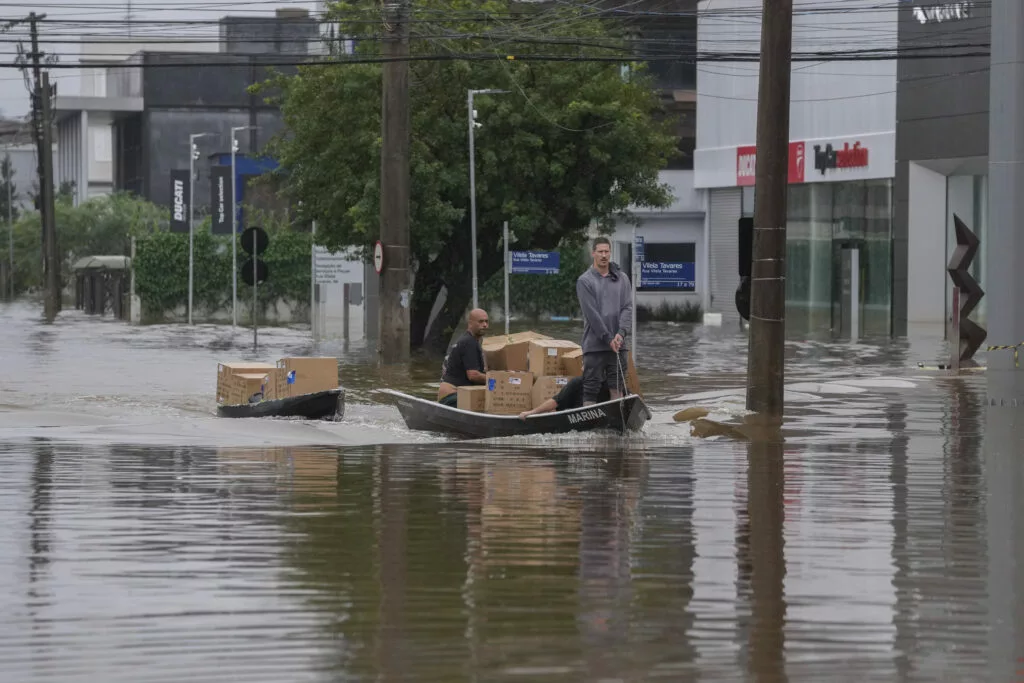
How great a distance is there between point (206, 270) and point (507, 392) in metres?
49.0

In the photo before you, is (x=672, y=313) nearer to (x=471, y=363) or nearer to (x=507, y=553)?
(x=471, y=363)

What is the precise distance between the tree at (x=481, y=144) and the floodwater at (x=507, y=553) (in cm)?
1561

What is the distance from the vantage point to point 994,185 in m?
21.3

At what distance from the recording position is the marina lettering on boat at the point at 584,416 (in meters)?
17.0

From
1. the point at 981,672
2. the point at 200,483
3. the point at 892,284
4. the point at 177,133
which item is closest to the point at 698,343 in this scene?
the point at 892,284

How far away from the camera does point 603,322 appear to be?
17.5m

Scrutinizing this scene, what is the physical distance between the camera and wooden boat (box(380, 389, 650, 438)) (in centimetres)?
1691

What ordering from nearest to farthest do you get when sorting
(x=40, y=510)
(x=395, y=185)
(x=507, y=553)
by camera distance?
(x=507, y=553)
(x=40, y=510)
(x=395, y=185)

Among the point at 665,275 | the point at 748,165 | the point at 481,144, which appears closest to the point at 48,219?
the point at 748,165

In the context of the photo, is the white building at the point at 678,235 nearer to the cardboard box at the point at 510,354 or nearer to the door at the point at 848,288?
the door at the point at 848,288

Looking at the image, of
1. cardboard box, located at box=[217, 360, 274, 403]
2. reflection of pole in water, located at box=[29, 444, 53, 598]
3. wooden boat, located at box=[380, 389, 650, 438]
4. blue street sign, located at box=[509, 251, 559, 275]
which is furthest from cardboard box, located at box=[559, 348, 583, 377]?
blue street sign, located at box=[509, 251, 559, 275]

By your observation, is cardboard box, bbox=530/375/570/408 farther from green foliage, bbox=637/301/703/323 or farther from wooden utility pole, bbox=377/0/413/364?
green foliage, bbox=637/301/703/323

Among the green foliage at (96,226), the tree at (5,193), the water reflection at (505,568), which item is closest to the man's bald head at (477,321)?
the water reflection at (505,568)

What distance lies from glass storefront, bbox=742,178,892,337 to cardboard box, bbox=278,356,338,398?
2713cm
